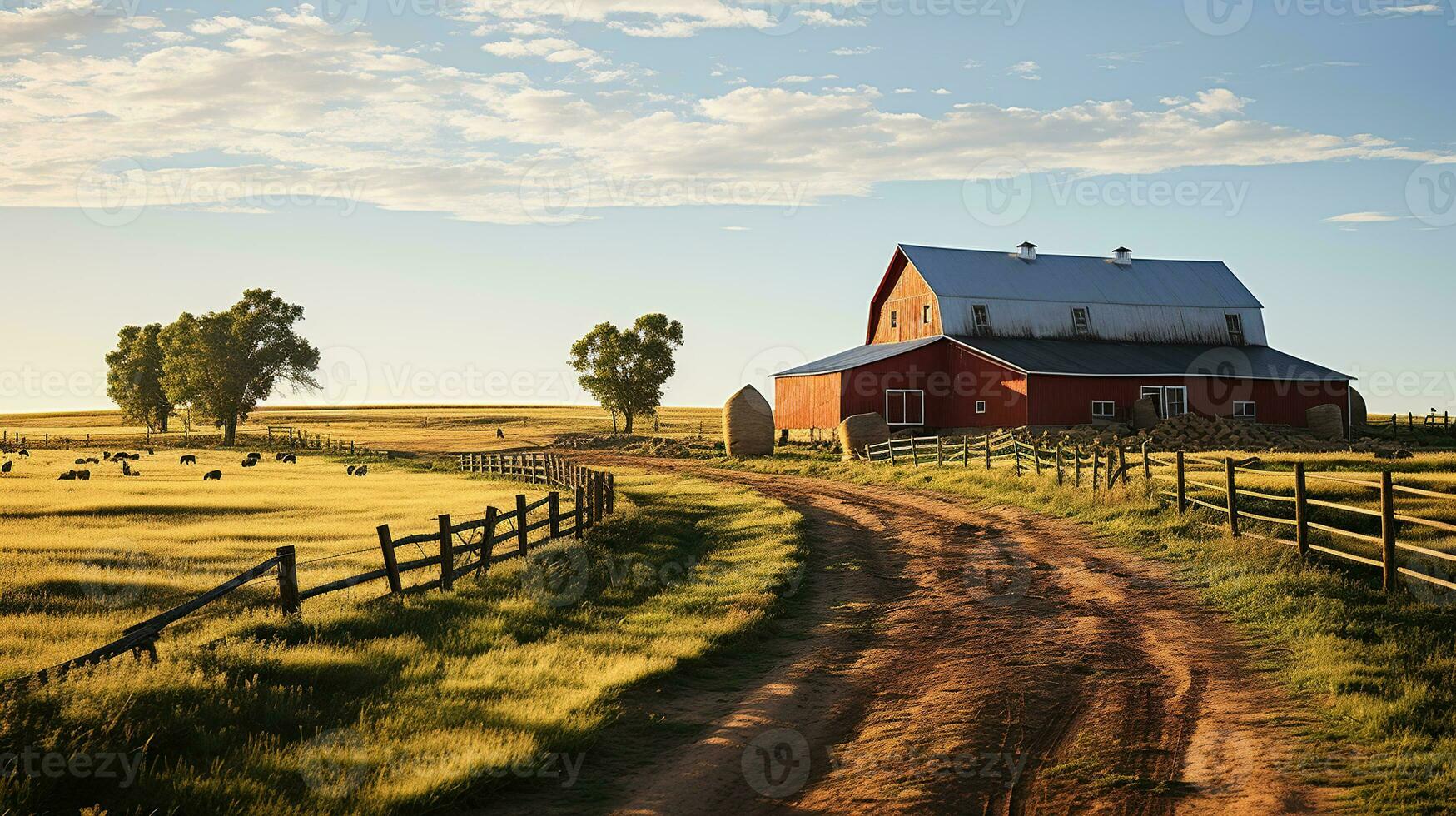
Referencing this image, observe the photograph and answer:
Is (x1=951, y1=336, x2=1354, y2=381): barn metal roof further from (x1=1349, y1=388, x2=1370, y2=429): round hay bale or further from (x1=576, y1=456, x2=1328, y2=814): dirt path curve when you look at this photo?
(x1=576, y1=456, x2=1328, y2=814): dirt path curve

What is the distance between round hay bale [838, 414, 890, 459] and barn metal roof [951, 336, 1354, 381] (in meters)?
6.42

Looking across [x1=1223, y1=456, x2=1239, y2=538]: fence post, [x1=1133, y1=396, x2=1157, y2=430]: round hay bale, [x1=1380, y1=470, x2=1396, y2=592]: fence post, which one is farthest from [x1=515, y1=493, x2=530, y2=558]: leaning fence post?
[x1=1133, y1=396, x2=1157, y2=430]: round hay bale

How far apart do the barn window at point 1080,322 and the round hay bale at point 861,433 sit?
585 inches

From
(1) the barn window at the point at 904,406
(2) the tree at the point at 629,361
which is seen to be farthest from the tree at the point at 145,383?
(1) the barn window at the point at 904,406

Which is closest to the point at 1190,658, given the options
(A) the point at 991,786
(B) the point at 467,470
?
(A) the point at 991,786

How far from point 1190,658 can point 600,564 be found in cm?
943

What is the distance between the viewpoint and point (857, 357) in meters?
49.1

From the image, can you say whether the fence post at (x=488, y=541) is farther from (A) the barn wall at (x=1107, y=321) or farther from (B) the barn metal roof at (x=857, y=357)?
(A) the barn wall at (x=1107, y=321)

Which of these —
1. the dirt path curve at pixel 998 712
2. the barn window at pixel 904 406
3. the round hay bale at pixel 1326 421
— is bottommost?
the dirt path curve at pixel 998 712

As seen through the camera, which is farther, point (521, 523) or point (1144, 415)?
point (1144, 415)

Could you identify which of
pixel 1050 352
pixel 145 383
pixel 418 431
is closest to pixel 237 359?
pixel 145 383

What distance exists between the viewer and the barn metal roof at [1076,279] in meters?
50.8

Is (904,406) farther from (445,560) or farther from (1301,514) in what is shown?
(445,560)

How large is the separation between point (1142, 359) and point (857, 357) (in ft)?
42.5
